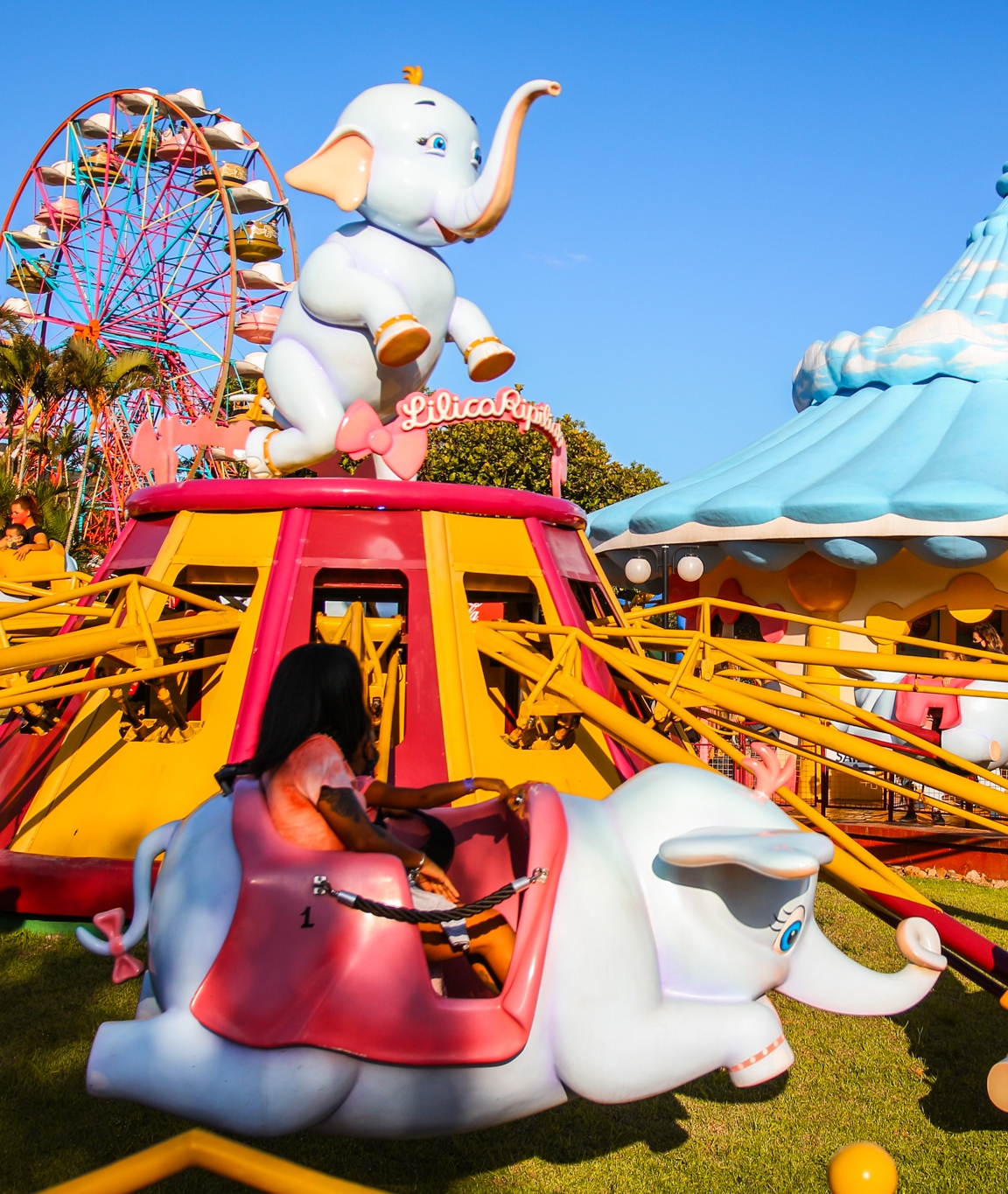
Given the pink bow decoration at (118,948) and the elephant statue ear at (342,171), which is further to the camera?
the elephant statue ear at (342,171)

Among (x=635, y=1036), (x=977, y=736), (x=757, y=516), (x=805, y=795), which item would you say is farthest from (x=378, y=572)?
(x=757, y=516)

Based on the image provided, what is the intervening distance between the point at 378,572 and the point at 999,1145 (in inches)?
160

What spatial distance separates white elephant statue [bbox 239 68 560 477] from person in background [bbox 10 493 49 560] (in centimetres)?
255

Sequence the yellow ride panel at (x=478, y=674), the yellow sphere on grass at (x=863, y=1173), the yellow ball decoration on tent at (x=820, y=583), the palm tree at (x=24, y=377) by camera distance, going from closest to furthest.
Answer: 1. the yellow sphere on grass at (x=863, y=1173)
2. the yellow ride panel at (x=478, y=674)
3. the yellow ball decoration on tent at (x=820, y=583)
4. the palm tree at (x=24, y=377)

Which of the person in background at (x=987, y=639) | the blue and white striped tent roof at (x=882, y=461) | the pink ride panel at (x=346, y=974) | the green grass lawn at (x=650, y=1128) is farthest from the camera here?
the blue and white striped tent roof at (x=882, y=461)

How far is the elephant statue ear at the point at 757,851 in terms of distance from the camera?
2773 mm

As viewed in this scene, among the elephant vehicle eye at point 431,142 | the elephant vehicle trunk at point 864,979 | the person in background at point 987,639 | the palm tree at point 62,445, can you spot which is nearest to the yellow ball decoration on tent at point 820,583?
the person in background at point 987,639

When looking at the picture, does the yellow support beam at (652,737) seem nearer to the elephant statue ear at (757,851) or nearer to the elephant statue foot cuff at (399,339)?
the elephant statue ear at (757,851)

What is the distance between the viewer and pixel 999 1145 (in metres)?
3.96

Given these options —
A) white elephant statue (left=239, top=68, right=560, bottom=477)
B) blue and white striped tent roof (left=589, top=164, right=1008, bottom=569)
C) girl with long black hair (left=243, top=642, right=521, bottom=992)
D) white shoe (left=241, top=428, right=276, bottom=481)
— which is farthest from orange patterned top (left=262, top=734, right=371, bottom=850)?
blue and white striped tent roof (left=589, top=164, right=1008, bottom=569)

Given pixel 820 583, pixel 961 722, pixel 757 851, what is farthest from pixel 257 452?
pixel 820 583

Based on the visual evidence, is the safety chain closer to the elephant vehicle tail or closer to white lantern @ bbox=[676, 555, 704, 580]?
the elephant vehicle tail

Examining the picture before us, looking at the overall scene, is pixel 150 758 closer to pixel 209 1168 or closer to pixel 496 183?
pixel 209 1168

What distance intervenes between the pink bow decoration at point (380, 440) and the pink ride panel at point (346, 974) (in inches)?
157
